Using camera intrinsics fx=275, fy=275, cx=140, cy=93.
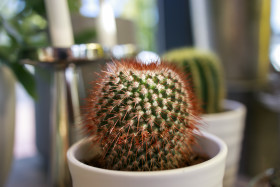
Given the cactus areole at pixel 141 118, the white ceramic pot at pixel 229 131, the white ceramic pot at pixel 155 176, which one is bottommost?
the white ceramic pot at pixel 229 131

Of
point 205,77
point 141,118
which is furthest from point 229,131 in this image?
point 141,118

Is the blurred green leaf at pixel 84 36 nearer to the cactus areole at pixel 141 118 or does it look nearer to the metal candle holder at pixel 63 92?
the metal candle holder at pixel 63 92

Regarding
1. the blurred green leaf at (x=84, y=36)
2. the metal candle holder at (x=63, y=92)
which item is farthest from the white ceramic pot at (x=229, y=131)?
the blurred green leaf at (x=84, y=36)

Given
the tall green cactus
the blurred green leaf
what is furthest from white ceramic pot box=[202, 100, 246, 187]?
the blurred green leaf

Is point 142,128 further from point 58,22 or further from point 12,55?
point 12,55

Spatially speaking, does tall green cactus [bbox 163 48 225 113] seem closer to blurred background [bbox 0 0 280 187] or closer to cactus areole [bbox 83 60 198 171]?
blurred background [bbox 0 0 280 187]

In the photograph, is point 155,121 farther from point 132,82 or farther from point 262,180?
point 262,180

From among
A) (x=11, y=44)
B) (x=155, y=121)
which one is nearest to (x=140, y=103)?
(x=155, y=121)
